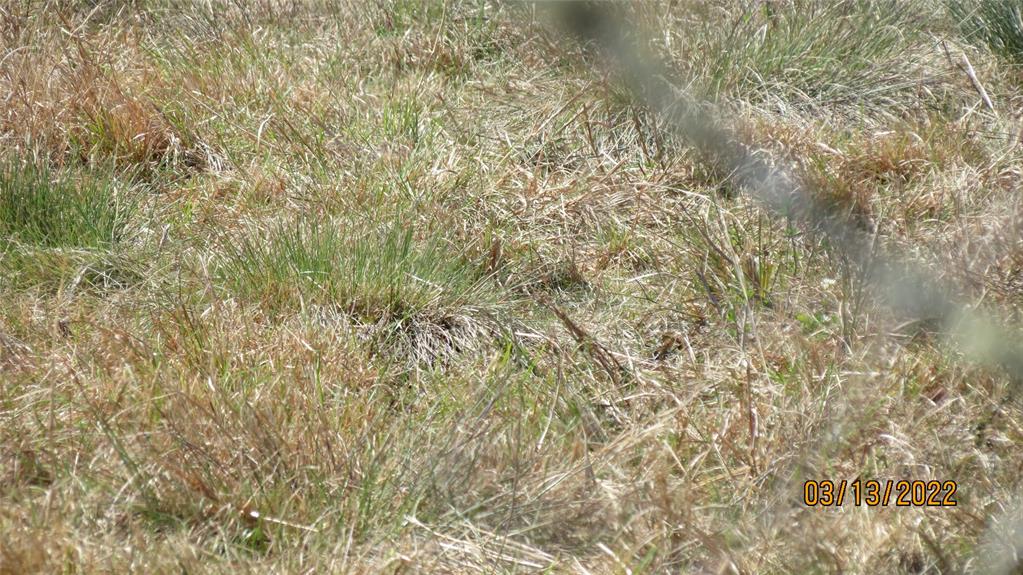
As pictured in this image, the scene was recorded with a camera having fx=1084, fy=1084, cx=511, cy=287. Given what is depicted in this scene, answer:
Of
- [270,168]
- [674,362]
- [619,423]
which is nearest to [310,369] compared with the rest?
[619,423]

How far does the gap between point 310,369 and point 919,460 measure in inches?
61.2

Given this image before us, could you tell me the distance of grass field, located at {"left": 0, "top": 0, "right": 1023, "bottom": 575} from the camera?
2.39 meters

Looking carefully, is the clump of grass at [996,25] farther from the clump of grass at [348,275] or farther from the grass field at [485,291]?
the clump of grass at [348,275]

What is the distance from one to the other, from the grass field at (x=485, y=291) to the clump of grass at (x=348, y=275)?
0.01m

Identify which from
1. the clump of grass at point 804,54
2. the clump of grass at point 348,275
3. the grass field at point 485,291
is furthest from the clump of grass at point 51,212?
the clump of grass at point 804,54

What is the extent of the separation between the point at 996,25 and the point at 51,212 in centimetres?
395

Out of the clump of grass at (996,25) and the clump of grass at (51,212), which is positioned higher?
the clump of grass at (996,25)

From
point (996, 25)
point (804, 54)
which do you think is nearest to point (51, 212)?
point (804, 54)

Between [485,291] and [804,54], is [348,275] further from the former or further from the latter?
[804,54]

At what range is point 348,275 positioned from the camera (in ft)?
10.5

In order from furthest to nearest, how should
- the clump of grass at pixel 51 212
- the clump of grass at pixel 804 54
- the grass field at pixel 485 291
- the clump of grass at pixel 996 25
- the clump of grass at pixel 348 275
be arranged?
the clump of grass at pixel 996 25 < the clump of grass at pixel 804 54 < the clump of grass at pixel 51 212 < the clump of grass at pixel 348 275 < the grass field at pixel 485 291

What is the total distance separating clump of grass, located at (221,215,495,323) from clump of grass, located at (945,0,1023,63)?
2835 millimetres

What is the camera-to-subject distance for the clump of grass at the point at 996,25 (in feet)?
15.5

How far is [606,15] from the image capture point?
1.14 m
